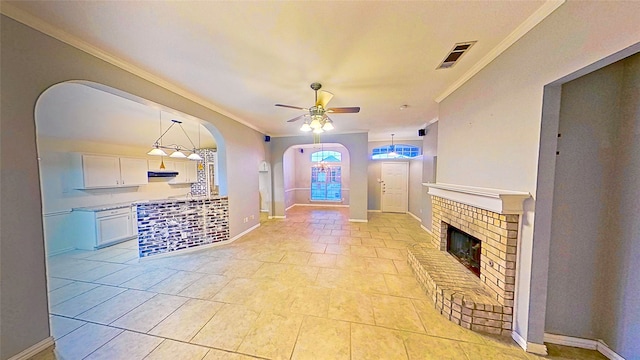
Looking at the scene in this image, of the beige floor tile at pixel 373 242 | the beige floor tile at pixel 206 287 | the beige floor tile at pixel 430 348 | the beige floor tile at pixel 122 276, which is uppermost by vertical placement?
the beige floor tile at pixel 430 348

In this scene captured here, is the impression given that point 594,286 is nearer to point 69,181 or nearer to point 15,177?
point 15,177

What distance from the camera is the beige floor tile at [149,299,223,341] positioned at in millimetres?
2016

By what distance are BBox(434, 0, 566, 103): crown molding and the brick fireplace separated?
1440mm

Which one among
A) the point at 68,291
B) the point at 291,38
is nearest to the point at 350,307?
the point at 291,38

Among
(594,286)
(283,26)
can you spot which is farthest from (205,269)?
(594,286)

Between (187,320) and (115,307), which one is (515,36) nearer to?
(187,320)

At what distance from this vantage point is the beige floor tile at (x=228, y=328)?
1.91 metres

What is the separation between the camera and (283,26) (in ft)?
5.91

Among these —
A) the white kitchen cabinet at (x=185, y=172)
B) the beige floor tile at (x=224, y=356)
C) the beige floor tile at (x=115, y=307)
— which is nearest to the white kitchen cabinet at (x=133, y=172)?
the white kitchen cabinet at (x=185, y=172)

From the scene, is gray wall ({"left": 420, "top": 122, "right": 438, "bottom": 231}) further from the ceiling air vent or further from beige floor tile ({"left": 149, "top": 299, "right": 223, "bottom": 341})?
beige floor tile ({"left": 149, "top": 299, "right": 223, "bottom": 341})

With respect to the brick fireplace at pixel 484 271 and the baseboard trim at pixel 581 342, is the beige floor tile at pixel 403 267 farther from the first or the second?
the baseboard trim at pixel 581 342

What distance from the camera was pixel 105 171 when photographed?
4699 millimetres

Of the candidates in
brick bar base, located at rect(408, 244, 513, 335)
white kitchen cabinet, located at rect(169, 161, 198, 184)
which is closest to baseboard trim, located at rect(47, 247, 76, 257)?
white kitchen cabinet, located at rect(169, 161, 198, 184)

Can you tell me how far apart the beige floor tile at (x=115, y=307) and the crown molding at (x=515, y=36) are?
497cm
